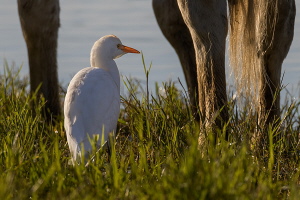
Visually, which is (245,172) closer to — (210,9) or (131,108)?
(210,9)

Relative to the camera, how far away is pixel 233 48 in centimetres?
505

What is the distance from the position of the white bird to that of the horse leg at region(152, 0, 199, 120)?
432mm

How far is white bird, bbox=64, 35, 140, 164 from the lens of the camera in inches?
181

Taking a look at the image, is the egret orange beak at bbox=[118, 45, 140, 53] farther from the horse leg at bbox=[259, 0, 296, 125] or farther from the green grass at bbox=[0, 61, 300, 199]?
the horse leg at bbox=[259, 0, 296, 125]

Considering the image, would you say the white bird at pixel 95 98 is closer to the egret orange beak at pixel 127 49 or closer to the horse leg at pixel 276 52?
the egret orange beak at pixel 127 49

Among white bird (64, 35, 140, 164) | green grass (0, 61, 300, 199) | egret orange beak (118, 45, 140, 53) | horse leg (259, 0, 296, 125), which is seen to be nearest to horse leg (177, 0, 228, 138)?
green grass (0, 61, 300, 199)

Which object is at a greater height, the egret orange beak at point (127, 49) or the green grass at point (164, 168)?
the egret orange beak at point (127, 49)

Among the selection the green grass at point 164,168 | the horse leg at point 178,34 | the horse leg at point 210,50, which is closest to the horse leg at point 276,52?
the green grass at point 164,168

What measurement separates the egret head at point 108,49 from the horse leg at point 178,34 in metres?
0.43

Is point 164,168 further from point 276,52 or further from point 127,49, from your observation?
point 127,49

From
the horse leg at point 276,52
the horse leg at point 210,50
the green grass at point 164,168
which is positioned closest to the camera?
the green grass at point 164,168

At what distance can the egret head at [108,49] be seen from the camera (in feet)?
17.8

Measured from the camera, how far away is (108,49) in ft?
17.8

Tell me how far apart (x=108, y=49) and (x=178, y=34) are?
0.65 meters
